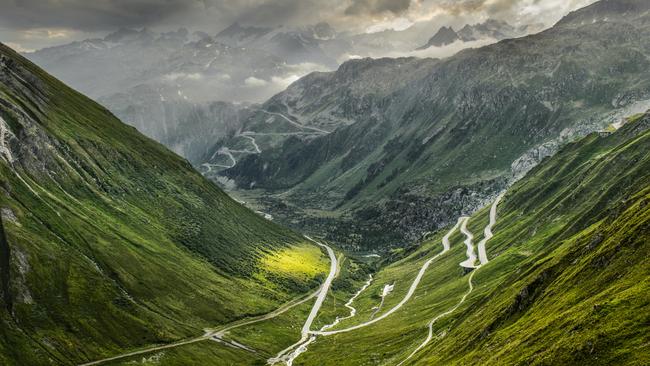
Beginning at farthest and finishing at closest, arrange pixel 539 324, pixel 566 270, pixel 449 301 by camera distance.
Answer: pixel 449 301 → pixel 566 270 → pixel 539 324

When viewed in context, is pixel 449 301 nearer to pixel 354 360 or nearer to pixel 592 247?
pixel 354 360

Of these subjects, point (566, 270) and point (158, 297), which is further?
point (158, 297)

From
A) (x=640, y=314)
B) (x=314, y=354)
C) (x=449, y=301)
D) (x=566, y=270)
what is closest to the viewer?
(x=640, y=314)

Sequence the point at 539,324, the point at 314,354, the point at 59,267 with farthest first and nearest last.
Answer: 1. the point at 314,354
2. the point at 59,267
3. the point at 539,324

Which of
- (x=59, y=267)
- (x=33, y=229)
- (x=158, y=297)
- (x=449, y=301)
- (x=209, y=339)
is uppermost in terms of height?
(x=33, y=229)

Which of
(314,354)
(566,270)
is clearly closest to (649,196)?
(566,270)

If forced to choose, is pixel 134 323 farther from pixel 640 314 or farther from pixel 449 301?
pixel 640 314

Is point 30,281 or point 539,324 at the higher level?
point 30,281

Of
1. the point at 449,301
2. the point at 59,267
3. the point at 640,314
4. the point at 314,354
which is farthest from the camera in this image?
the point at 449,301

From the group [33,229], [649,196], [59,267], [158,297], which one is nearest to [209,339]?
[158,297]
